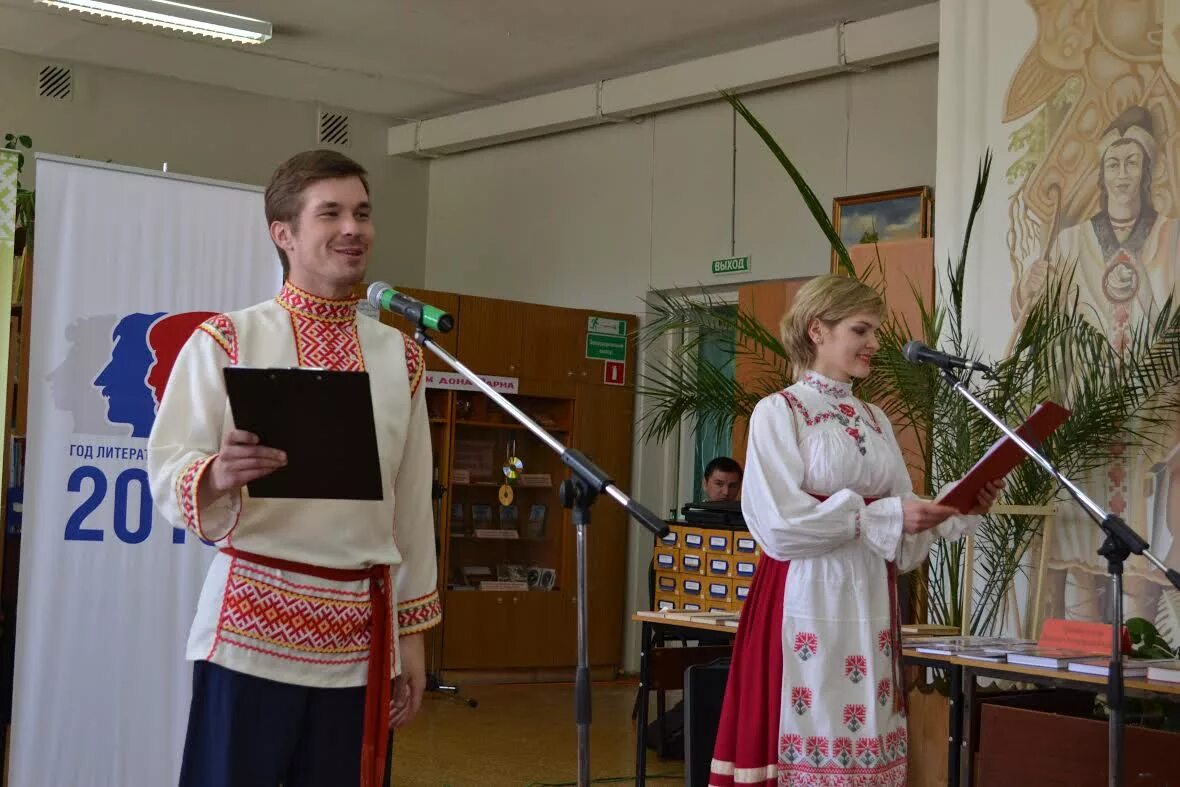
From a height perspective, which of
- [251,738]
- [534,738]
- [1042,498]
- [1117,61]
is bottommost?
[534,738]

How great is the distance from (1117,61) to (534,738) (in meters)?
3.87

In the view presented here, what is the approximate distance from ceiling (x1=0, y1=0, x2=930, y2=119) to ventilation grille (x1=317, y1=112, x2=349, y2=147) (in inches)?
4.2

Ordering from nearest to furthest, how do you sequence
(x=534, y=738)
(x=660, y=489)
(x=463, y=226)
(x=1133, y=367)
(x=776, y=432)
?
(x=776, y=432) < (x=1133, y=367) < (x=534, y=738) < (x=660, y=489) < (x=463, y=226)

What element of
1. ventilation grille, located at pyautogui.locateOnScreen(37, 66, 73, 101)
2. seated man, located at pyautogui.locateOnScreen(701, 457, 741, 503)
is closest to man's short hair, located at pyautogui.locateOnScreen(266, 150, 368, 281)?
seated man, located at pyautogui.locateOnScreen(701, 457, 741, 503)

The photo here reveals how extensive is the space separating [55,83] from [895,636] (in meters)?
7.51

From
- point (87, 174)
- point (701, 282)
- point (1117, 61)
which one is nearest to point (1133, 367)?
point (1117, 61)

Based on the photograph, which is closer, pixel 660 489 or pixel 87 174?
pixel 87 174

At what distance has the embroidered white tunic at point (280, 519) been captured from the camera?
188 centimetres

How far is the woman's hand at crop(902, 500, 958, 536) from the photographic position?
270cm

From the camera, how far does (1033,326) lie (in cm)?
483

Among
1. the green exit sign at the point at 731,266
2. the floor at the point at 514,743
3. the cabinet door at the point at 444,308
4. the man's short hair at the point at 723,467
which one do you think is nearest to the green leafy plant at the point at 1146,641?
the floor at the point at 514,743

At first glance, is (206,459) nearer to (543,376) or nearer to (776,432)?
(776,432)

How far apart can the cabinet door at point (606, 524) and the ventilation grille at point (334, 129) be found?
261 cm

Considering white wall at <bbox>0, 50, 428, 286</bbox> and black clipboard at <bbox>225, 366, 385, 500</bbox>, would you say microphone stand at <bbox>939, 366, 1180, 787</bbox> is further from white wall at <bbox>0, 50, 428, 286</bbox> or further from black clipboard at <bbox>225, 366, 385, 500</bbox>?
white wall at <bbox>0, 50, 428, 286</bbox>
